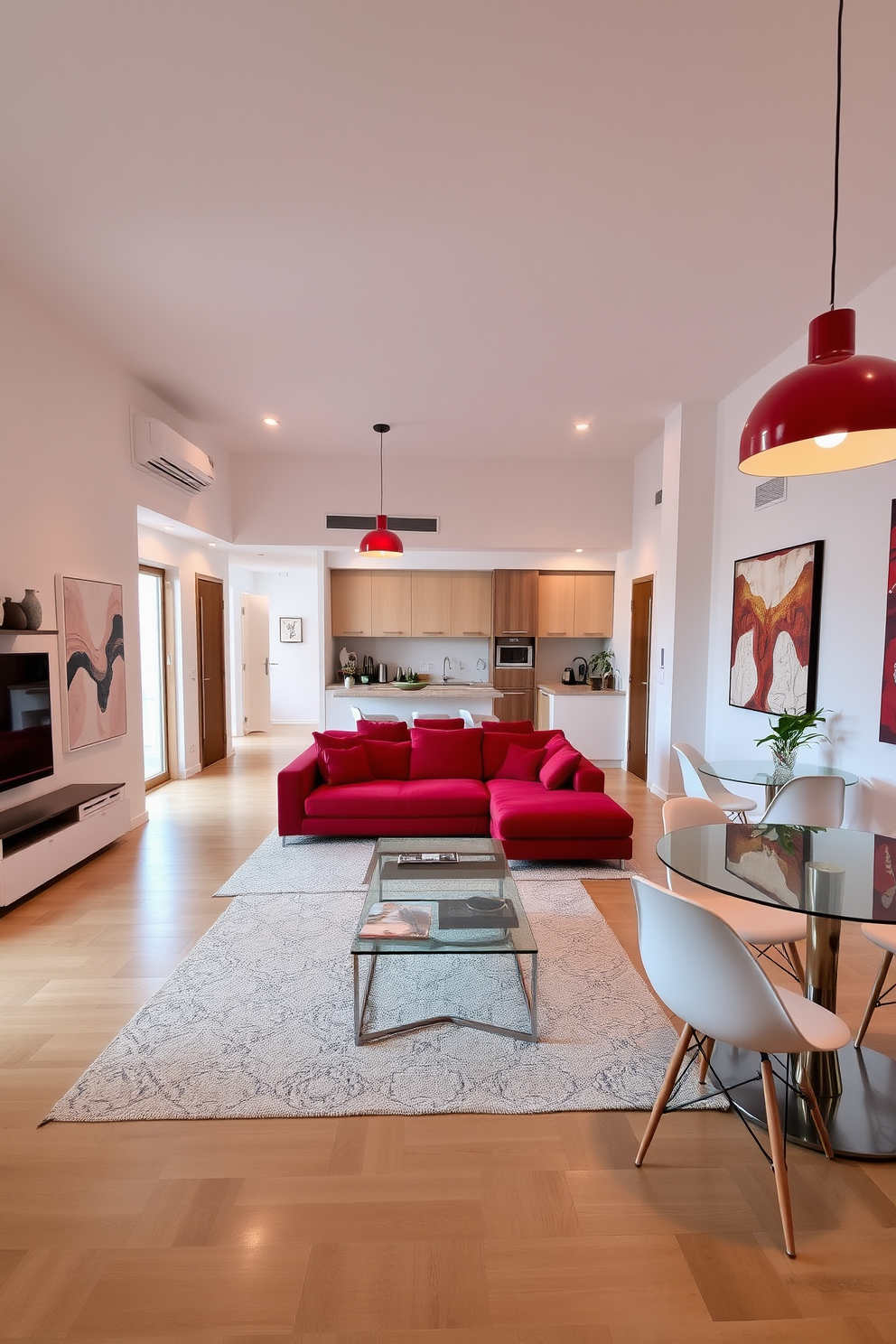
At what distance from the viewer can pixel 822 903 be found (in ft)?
5.98

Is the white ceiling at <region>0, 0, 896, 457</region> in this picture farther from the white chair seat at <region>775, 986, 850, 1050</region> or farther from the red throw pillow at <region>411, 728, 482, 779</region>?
the white chair seat at <region>775, 986, 850, 1050</region>

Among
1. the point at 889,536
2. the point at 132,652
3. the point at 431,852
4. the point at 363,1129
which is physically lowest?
the point at 363,1129

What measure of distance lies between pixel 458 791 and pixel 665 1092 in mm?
2988

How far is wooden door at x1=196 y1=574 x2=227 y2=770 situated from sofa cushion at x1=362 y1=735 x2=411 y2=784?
3111 millimetres

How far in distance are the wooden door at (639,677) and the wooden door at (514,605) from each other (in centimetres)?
129

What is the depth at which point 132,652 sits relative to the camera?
5.18m

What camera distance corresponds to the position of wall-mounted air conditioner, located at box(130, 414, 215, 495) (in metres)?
5.02

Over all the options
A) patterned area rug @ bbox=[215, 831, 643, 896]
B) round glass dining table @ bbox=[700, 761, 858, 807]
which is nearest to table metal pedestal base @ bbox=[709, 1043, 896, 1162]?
round glass dining table @ bbox=[700, 761, 858, 807]

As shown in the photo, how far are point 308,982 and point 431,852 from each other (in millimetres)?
879

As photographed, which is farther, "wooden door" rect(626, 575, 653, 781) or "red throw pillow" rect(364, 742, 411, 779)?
"wooden door" rect(626, 575, 653, 781)

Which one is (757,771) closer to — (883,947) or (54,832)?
(883,947)

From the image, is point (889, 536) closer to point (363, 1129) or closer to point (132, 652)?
point (363, 1129)

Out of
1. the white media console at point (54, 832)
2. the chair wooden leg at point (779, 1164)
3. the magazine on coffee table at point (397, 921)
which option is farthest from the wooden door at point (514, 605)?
the chair wooden leg at point (779, 1164)

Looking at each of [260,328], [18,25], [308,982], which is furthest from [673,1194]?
[260,328]
